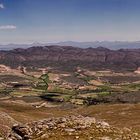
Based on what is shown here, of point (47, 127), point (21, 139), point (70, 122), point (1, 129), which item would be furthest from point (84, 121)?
point (1, 129)

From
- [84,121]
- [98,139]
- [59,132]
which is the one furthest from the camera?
[84,121]

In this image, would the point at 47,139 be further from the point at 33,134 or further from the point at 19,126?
the point at 19,126

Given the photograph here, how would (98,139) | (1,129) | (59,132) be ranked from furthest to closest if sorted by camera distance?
(1,129), (59,132), (98,139)

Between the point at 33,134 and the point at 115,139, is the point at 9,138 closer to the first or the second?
the point at 33,134

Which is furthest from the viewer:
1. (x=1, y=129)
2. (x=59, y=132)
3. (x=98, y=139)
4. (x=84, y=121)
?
(x=1, y=129)

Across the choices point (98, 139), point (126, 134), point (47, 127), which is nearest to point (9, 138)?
point (47, 127)

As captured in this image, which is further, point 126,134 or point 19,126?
point 19,126
